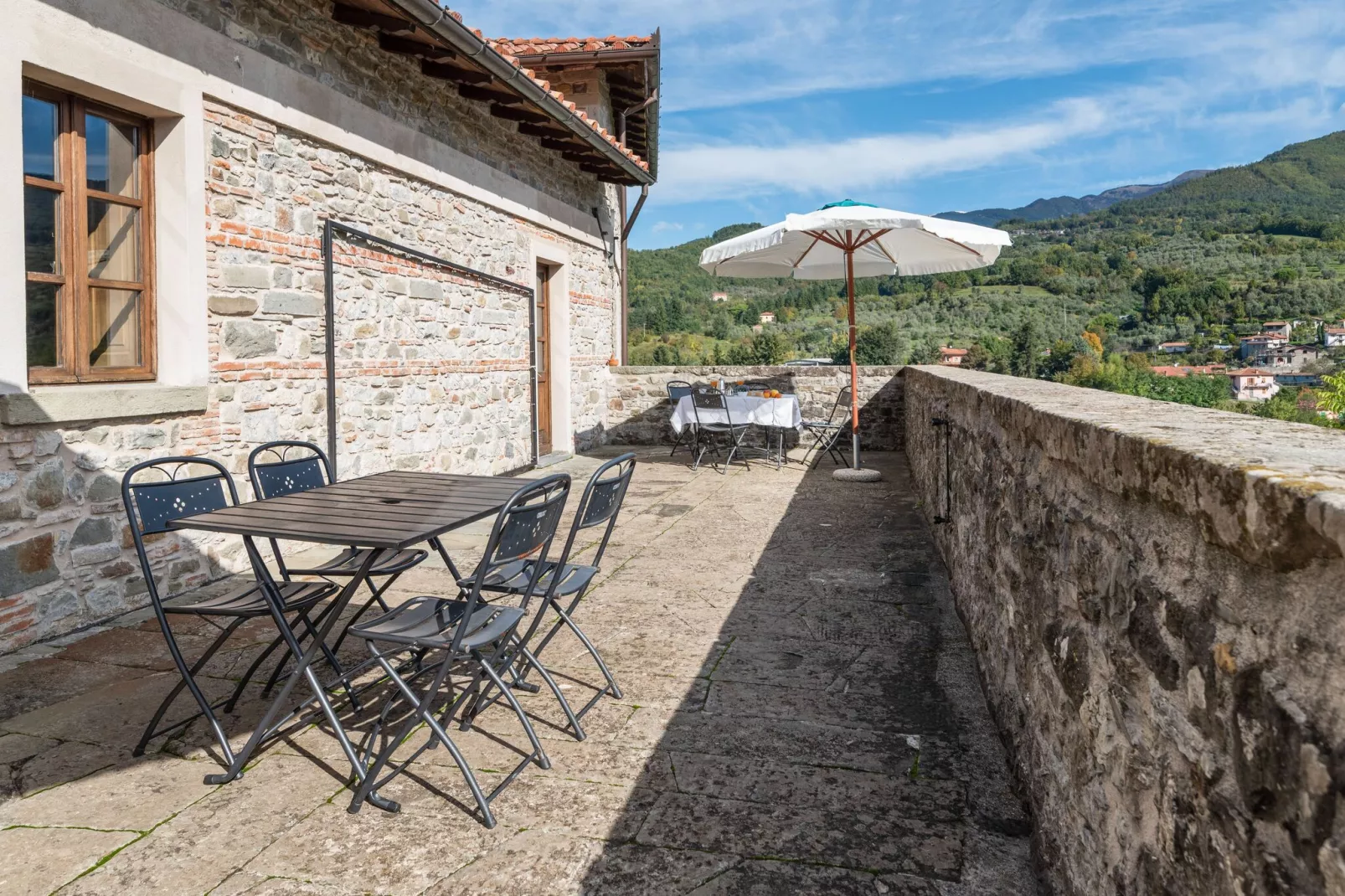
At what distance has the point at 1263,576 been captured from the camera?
973 millimetres

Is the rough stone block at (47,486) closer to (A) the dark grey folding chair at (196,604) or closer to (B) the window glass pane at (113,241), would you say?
(B) the window glass pane at (113,241)

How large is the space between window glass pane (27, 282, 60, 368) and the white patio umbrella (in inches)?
198

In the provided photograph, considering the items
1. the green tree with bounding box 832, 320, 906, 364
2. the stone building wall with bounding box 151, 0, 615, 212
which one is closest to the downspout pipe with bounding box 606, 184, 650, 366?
the stone building wall with bounding box 151, 0, 615, 212

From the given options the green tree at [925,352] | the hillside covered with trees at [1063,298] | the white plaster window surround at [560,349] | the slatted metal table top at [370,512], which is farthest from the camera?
the hillside covered with trees at [1063,298]

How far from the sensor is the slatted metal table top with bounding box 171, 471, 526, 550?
91.1 inches

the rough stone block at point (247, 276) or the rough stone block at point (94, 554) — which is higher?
the rough stone block at point (247, 276)

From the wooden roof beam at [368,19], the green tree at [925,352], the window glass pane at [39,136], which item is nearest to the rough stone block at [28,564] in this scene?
the window glass pane at [39,136]

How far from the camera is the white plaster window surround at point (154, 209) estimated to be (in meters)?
3.41

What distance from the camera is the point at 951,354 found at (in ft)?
101

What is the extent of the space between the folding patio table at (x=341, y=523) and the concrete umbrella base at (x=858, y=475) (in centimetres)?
507

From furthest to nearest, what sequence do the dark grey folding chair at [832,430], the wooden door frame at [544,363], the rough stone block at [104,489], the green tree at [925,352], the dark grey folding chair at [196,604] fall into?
1. the green tree at [925,352]
2. the wooden door frame at [544,363]
3. the dark grey folding chair at [832,430]
4. the rough stone block at [104,489]
5. the dark grey folding chair at [196,604]

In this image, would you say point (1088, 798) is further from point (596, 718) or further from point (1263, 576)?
point (596, 718)

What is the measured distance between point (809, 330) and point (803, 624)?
3348cm

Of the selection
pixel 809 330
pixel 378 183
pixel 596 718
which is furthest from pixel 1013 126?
pixel 596 718
